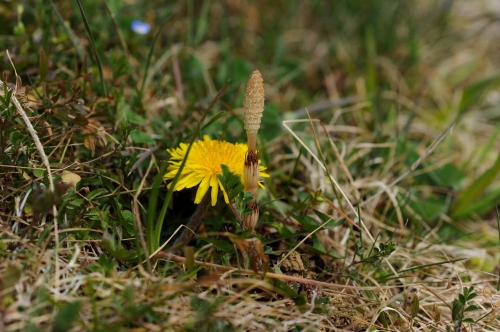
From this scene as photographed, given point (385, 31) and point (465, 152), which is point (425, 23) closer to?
point (385, 31)

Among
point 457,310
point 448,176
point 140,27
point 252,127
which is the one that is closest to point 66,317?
point 252,127

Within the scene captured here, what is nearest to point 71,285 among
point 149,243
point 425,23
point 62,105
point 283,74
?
point 149,243

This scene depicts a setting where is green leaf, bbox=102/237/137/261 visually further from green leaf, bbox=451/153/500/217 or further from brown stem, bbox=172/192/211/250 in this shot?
green leaf, bbox=451/153/500/217

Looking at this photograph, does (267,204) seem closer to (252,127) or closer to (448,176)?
(252,127)

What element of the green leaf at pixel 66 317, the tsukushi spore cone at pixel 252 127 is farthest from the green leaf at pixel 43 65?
the green leaf at pixel 66 317

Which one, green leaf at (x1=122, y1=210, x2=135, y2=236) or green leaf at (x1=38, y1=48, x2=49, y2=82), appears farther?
green leaf at (x1=38, y1=48, x2=49, y2=82)

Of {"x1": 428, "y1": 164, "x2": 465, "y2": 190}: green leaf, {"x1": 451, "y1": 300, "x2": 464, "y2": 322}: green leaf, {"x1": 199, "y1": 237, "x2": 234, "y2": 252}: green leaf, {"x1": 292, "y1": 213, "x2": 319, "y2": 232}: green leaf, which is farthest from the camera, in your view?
{"x1": 428, "y1": 164, "x2": 465, "y2": 190}: green leaf

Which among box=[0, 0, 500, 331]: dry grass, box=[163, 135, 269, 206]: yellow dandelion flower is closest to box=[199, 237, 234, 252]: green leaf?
box=[0, 0, 500, 331]: dry grass
